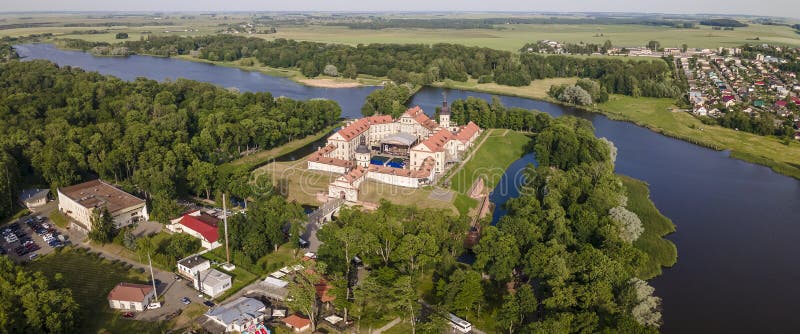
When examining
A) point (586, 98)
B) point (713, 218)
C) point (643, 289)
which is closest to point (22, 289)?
point (643, 289)

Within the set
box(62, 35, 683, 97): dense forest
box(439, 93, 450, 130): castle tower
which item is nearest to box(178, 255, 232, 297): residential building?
box(439, 93, 450, 130): castle tower

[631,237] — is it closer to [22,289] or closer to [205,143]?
[22,289]

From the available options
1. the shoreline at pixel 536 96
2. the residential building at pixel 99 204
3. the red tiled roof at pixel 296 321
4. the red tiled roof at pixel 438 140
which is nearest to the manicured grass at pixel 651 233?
the red tiled roof at pixel 438 140

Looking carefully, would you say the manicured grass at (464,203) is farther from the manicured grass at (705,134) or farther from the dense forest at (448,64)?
the dense forest at (448,64)

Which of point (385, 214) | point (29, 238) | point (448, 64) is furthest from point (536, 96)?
point (29, 238)

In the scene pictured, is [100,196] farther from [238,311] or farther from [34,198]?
[238,311]

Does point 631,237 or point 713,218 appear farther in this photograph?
point 713,218
